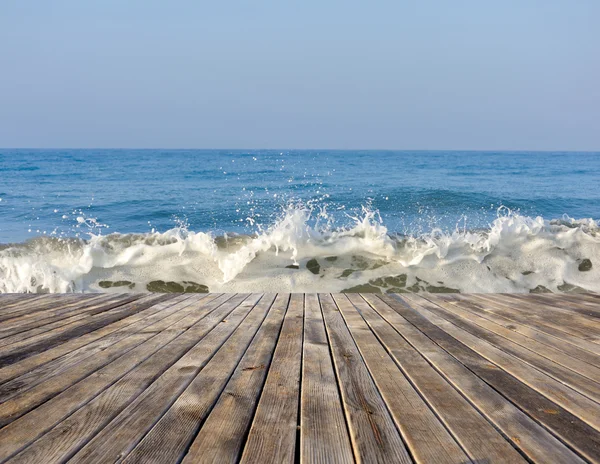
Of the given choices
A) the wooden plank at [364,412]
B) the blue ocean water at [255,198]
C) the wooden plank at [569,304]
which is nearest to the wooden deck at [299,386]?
the wooden plank at [364,412]

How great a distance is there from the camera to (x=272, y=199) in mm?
14453

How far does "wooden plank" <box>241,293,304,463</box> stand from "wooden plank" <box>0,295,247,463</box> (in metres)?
0.37

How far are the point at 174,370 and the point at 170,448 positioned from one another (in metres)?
0.62

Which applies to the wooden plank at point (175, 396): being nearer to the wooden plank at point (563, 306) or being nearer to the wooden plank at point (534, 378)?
the wooden plank at point (534, 378)

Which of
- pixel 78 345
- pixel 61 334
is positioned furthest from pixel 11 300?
pixel 78 345

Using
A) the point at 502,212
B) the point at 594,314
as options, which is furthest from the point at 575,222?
the point at 594,314

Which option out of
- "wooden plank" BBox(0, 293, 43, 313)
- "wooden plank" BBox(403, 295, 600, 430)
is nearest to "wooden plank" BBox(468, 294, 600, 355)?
"wooden plank" BBox(403, 295, 600, 430)

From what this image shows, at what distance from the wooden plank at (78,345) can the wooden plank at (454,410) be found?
1281 mm

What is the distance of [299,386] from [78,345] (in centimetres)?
113

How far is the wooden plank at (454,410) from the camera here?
1168 mm

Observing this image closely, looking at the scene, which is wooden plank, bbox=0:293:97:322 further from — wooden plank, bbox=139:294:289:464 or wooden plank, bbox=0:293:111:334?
wooden plank, bbox=139:294:289:464

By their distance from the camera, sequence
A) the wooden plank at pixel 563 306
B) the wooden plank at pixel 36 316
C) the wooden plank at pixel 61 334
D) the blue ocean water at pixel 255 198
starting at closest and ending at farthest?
1. the wooden plank at pixel 61 334
2. the wooden plank at pixel 36 316
3. the wooden plank at pixel 563 306
4. the blue ocean water at pixel 255 198

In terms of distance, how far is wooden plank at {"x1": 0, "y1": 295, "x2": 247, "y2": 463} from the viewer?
1198 mm

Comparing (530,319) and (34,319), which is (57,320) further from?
(530,319)
